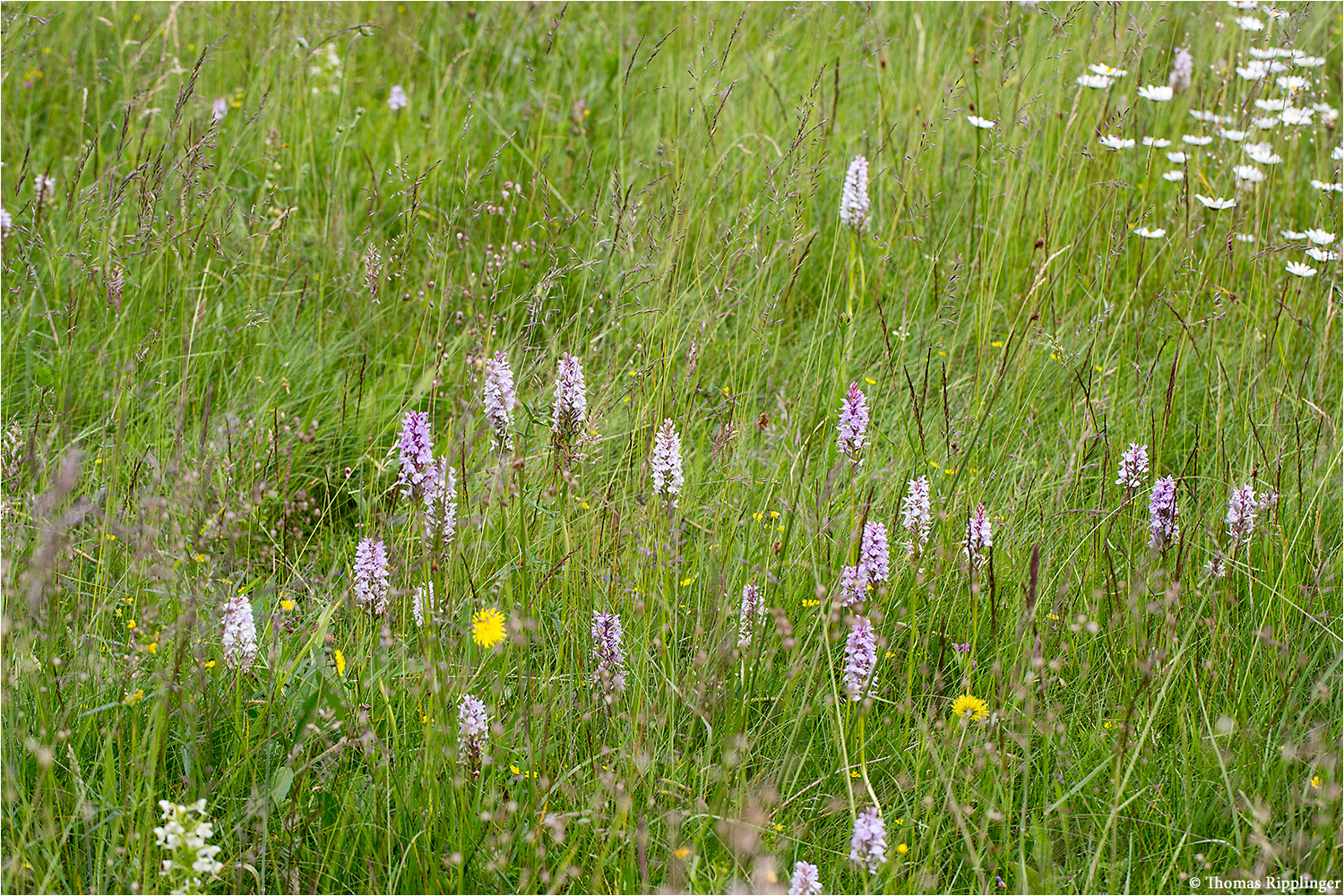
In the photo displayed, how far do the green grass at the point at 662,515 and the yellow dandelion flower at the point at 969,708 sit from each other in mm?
53

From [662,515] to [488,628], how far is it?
0.44 metres

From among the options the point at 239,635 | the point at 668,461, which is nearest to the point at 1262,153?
the point at 668,461

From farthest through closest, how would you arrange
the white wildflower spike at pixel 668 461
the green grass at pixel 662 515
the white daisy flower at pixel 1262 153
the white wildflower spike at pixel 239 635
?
the white daisy flower at pixel 1262 153 → the white wildflower spike at pixel 668 461 → the white wildflower spike at pixel 239 635 → the green grass at pixel 662 515

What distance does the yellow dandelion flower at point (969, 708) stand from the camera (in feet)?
4.96

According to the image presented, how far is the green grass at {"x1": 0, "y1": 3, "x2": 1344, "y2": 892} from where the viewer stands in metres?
1.44

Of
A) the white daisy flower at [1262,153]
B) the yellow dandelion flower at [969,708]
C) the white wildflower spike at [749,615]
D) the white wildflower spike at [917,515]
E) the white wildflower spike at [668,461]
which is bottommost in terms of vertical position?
the yellow dandelion flower at [969,708]

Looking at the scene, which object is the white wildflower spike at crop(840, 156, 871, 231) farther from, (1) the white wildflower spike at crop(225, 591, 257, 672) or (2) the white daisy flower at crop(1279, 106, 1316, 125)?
(1) the white wildflower spike at crop(225, 591, 257, 672)

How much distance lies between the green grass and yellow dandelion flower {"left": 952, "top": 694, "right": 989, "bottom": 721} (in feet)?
0.17

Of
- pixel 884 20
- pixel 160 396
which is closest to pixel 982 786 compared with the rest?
pixel 160 396

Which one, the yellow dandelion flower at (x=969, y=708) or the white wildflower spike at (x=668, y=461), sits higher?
the white wildflower spike at (x=668, y=461)

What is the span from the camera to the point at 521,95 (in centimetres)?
397

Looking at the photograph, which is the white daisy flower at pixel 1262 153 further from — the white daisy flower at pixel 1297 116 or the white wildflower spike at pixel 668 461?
the white wildflower spike at pixel 668 461

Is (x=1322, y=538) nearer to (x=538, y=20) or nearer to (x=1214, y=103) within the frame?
(x=1214, y=103)

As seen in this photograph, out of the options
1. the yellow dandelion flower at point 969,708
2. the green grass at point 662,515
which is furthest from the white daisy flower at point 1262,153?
the yellow dandelion flower at point 969,708
